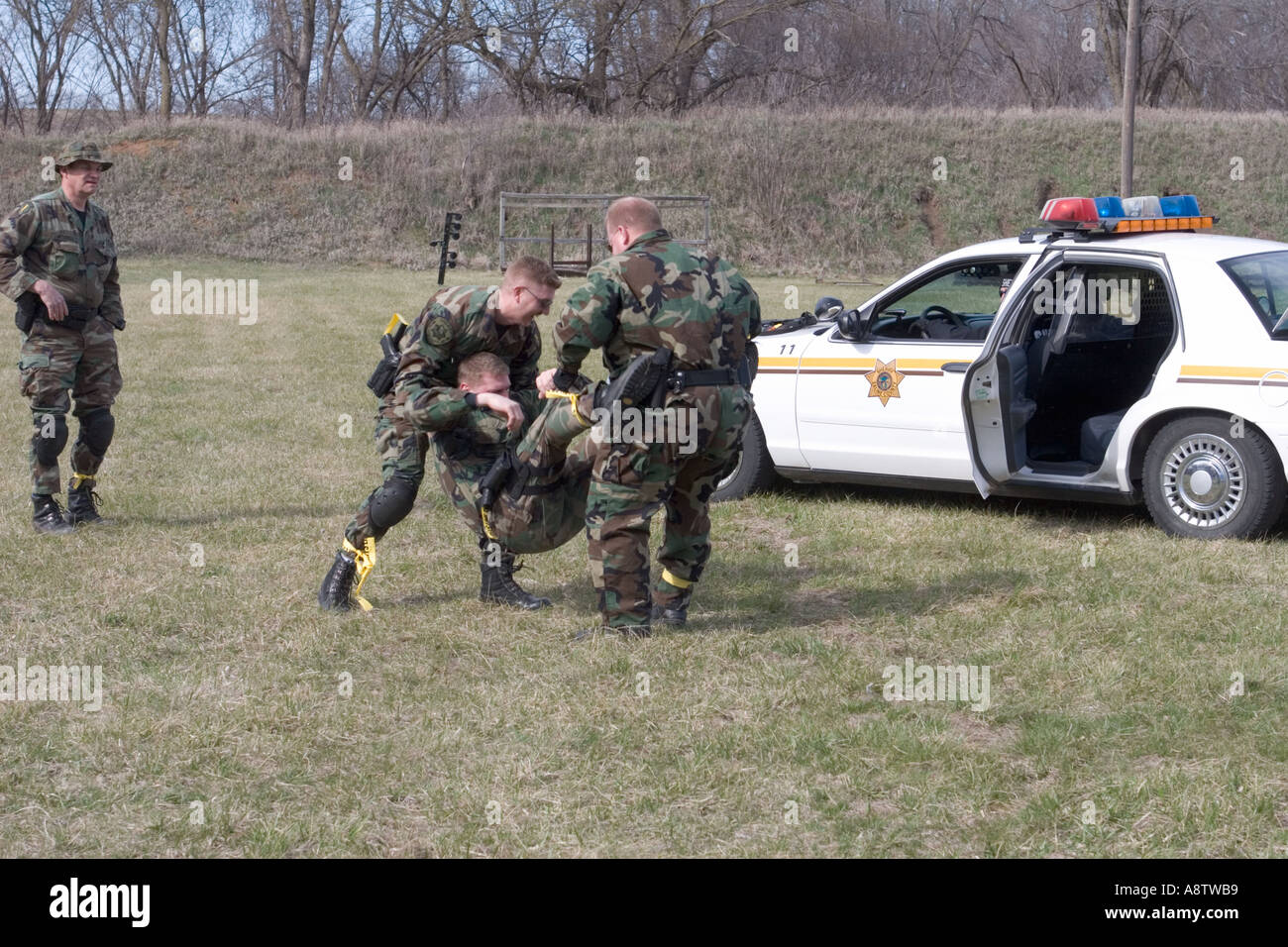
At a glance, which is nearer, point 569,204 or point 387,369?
point 387,369

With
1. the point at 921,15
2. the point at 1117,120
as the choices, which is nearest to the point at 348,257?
the point at 1117,120

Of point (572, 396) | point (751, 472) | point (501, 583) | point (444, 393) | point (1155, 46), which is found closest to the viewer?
point (572, 396)

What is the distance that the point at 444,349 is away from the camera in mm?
6070

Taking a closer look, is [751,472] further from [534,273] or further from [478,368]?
[534,273]

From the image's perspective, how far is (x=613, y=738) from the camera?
4.79 metres

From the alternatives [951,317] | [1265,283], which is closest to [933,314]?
[951,317]

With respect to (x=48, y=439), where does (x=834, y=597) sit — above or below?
below

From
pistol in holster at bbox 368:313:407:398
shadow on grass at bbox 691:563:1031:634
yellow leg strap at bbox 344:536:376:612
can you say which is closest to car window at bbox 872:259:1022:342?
shadow on grass at bbox 691:563:1031:634

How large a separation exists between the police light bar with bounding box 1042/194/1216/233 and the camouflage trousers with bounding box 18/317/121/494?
5.26m

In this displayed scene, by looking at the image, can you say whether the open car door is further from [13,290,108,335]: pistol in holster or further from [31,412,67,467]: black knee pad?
[31,412,67,467]: black knee pad

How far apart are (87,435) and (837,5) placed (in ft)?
145

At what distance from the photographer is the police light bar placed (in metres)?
7.58

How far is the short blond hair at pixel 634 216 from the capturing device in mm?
5707

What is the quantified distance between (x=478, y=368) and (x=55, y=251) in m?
3.09
